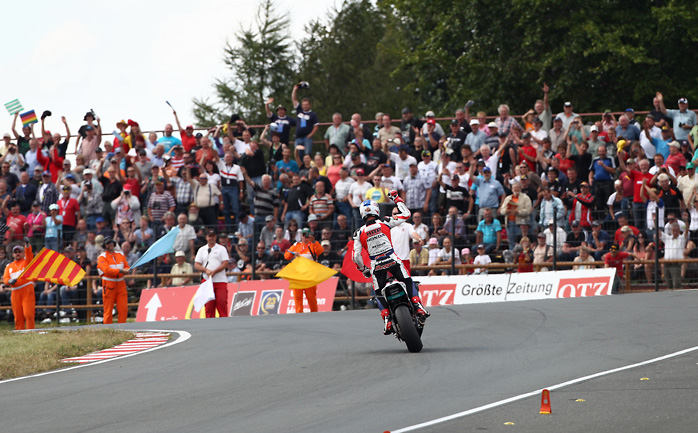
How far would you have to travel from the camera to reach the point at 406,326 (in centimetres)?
1220

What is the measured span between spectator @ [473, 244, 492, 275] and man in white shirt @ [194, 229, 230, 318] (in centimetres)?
520

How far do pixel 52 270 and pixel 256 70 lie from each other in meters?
34.0

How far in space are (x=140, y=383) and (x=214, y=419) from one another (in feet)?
8.41

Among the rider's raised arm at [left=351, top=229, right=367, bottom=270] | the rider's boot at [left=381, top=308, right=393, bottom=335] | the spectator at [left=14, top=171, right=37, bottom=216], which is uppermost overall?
the spectator at [left=14, top=171, right=37, bottom=216]

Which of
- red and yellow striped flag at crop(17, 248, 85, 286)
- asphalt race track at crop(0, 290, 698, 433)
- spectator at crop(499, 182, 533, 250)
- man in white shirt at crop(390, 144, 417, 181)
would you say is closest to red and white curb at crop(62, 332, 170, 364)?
asphalt race track at crop(0, 290, 698, 433)

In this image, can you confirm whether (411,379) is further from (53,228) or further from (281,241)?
(53,228)

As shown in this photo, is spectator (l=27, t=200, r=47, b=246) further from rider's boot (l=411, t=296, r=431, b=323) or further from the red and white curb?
rider's boot (l=411, t=296, r=431, b=323)

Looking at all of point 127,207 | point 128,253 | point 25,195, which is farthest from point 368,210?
point 25,195

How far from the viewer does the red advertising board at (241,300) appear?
73.2 ft

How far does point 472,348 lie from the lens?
12844 mm

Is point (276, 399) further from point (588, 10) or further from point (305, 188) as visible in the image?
point (588, 10)

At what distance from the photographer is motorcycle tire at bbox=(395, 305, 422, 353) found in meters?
12.2

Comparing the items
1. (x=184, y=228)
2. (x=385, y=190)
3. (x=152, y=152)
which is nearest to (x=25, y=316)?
(x=184, y=228)

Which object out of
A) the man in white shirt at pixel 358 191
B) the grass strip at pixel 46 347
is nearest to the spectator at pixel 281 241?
the man in white shirt at pixel 358 191
